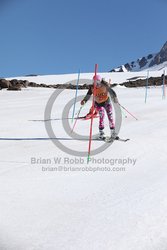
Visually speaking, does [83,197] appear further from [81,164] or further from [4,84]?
[4,84]

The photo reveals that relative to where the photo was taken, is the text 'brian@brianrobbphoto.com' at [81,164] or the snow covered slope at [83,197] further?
the text 'brian@brianrobbphoto.com' at [81,164]

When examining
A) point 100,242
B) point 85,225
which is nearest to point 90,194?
point 85,225

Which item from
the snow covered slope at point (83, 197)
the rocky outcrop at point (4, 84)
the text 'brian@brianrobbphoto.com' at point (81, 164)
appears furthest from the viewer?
the rocky outcrop at point (4, 84)

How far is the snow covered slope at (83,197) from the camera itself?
3.32 metres

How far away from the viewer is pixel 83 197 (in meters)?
4.38

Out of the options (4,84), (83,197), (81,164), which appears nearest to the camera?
(83,197)

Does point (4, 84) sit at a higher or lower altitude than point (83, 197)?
higher

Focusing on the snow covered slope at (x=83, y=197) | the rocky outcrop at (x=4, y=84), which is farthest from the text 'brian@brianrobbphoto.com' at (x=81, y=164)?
the rocky outcrop at (x=4, y=84)

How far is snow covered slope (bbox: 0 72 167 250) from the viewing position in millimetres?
3316

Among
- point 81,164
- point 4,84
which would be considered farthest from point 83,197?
point 4,84

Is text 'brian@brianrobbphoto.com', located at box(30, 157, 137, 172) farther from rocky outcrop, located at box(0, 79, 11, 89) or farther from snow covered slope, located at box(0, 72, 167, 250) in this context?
rocky outcrop, located at box(0, 79, 11, 89)

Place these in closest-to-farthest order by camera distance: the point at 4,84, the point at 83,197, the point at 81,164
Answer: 1. the point at 83,197
2. the point at 81,164
3. the point at 4,84

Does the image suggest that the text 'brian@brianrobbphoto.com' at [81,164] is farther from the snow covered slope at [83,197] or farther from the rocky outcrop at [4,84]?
the rocky outcrop at [4,84]

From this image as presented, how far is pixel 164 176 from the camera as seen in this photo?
515 cm
